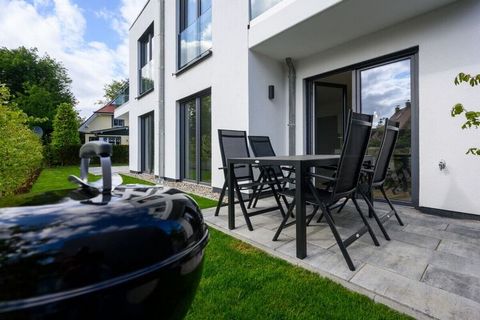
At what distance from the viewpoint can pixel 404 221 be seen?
3186mm

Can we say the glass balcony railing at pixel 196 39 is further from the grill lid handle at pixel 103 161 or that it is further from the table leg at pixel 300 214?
the grill lid handle at pixel 103 161

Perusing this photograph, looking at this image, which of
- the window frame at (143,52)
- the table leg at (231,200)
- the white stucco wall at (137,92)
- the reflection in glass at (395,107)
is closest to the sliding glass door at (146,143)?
the white stucco wall at (137,92)

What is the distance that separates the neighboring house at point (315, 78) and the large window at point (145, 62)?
126 centimetres

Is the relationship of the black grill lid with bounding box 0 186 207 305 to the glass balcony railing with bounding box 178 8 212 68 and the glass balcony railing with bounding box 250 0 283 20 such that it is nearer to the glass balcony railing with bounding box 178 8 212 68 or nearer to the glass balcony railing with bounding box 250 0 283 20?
the glass balcony railing with bounding box 250 0 283 20

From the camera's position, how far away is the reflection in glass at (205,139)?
6.28 m

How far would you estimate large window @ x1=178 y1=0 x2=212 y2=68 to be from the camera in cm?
614

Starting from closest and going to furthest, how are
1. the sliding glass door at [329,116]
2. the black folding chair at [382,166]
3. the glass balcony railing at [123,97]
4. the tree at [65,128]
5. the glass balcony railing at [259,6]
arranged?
1. the black folding chair at [382,166]
2. the glass balcony railing at [259,6]
3. the sliding glass door at [329,116]
4. the glass balcony railing at [123,97]
5. the tree at [65,128]

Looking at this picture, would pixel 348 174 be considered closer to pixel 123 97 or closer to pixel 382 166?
pixel 382 166

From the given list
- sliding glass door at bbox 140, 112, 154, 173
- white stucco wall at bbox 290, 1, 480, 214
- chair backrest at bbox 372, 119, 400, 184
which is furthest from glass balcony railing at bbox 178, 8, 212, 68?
chair backrest at bbox 372, 119, 400, 184

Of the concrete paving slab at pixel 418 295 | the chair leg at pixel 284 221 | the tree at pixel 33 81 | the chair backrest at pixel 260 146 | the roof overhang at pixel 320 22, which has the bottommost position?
the concrete paving slab at pixel 418 295

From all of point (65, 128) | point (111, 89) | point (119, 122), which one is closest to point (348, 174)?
point (65, 128)

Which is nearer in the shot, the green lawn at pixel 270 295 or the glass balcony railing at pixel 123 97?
the green lawn at pixel 270 295

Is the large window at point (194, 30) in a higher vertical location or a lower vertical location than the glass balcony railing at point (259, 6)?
higher

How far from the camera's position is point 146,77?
9.77 meters
